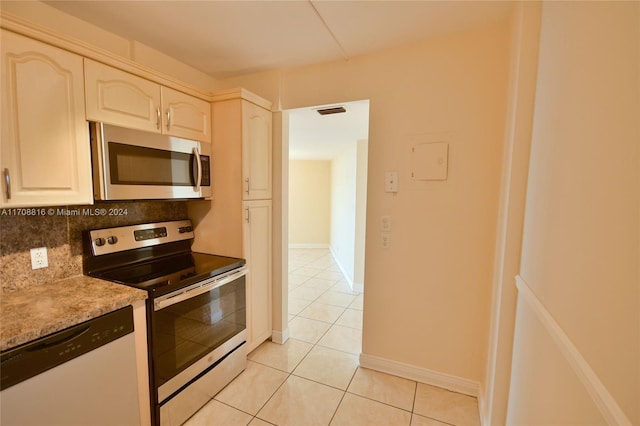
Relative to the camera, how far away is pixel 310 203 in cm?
699

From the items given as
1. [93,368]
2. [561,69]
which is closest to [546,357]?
[561,69]

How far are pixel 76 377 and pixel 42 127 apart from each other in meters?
1.13

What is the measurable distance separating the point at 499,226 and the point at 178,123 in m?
2.19

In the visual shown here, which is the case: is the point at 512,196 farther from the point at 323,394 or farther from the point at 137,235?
the point at 137,235

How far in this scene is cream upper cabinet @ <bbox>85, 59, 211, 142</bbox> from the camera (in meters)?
1.45

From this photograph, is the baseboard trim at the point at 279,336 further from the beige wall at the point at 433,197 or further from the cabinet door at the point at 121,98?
the cabinet door at the point at 121,98

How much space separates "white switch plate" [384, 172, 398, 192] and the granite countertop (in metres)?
1.64

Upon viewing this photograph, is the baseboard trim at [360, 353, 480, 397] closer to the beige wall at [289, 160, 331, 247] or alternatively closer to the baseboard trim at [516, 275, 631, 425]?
the baseboard trim at [516, 275, 631, 425]

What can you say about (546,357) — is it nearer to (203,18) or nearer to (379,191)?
(379,191)

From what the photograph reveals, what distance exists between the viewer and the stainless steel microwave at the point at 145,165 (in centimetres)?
148

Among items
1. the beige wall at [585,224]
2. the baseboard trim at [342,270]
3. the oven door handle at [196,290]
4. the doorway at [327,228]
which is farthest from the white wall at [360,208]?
the beige wall at [585,224]

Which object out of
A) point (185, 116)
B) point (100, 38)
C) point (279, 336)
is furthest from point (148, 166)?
point (279, 336)

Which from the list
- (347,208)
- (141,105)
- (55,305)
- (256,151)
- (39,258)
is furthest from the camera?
(347,208)

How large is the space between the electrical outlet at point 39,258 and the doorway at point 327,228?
190cm
